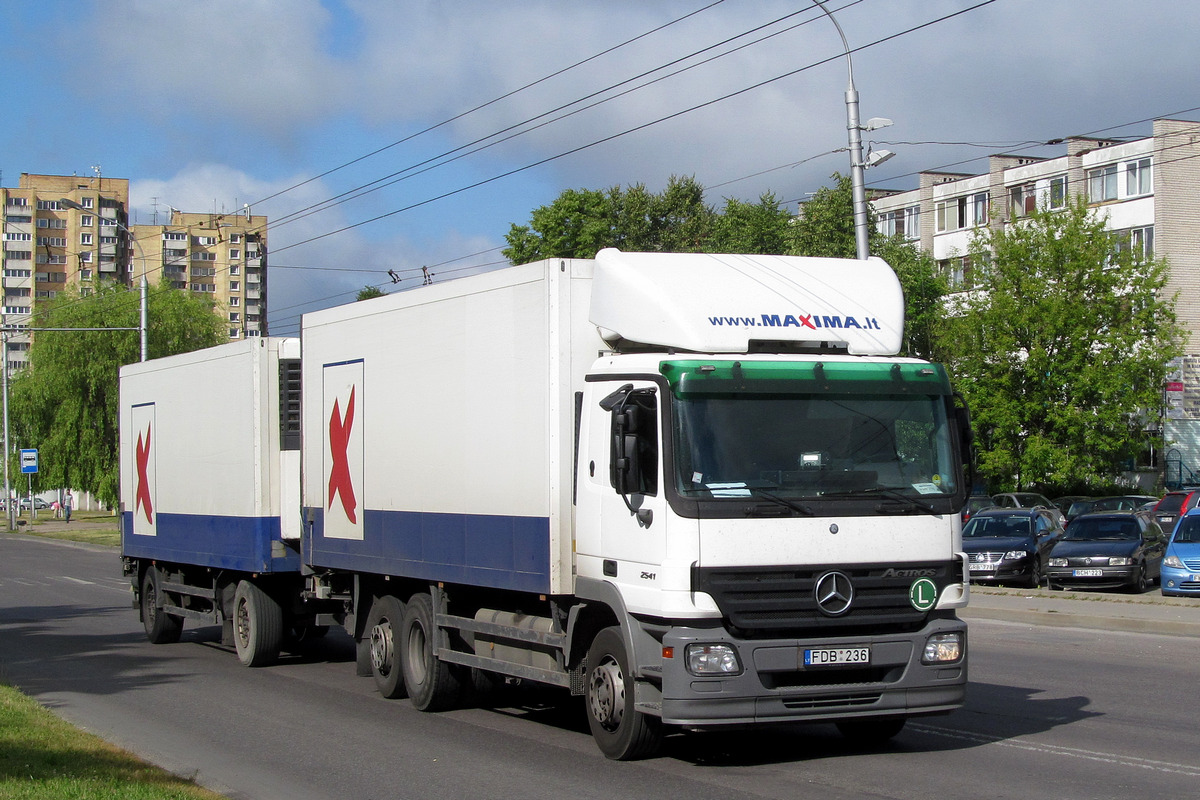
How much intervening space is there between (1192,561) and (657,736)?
16.7m

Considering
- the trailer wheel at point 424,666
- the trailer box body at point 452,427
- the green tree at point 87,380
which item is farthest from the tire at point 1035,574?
the green tree at point 87,380

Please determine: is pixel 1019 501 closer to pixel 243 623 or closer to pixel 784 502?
pixel 243 623

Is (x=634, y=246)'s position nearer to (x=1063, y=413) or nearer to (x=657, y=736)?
(x=1063, y=413)

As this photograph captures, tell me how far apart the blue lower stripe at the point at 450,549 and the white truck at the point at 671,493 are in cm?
3

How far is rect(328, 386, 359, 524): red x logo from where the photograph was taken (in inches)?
476

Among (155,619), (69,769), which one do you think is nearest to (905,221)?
(155,619)

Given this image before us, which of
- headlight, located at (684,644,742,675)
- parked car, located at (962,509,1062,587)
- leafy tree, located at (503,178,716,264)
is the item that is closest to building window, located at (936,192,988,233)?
leafy tree, located at (503,178,716,264)

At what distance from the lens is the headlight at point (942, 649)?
27.1ft

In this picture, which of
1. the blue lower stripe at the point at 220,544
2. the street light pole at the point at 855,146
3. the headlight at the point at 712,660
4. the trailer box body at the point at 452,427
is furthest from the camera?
the street light pole at the point at 855,146

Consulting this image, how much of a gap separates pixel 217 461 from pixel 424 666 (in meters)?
5.39

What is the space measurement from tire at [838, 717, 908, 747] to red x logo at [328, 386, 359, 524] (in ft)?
16.2

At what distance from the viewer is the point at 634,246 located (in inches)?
2040

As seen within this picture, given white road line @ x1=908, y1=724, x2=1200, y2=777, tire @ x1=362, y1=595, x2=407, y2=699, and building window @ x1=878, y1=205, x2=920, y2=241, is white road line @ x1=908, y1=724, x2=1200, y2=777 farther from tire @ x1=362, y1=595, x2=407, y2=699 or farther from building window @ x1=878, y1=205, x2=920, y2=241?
building window @ x1=878, y1=205, x2=920, y2=241

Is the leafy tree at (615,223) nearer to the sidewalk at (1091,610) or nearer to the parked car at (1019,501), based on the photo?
the parked car at (1019,501)
